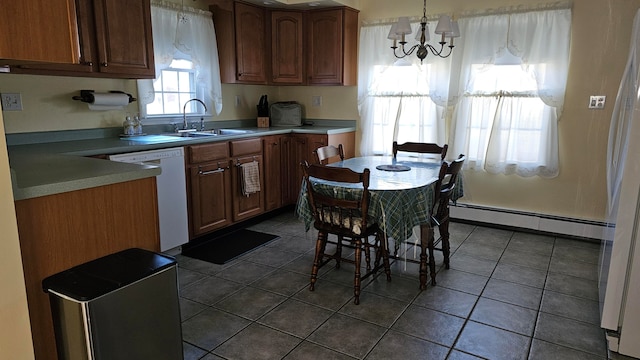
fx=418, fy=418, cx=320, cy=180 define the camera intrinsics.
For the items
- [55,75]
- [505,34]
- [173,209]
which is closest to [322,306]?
[173,209]

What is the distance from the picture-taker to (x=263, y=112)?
4.73m

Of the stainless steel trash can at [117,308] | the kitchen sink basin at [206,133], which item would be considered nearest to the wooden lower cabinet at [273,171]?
the kitchen sink basin at [206,133]

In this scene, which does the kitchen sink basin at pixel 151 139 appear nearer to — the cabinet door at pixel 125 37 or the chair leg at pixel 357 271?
the cabinet door at pixel 125 37

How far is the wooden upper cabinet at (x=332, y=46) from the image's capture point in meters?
4.36

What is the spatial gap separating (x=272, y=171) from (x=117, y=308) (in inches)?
115

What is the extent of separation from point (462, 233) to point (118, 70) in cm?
319

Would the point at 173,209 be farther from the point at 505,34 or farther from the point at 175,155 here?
the point at 505,34

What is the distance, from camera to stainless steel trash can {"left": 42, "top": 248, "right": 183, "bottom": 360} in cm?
136

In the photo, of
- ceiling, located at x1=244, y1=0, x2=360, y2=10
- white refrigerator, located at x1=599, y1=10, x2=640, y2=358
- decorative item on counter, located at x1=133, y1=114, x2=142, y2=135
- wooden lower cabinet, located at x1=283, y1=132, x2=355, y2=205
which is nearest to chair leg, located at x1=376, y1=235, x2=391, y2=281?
white refrigerator, located at x1=599, y1=10, x2=640, y2=358

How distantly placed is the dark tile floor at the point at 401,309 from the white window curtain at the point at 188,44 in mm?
1630

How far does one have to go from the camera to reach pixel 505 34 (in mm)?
3707

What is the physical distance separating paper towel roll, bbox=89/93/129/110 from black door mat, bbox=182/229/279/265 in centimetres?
128

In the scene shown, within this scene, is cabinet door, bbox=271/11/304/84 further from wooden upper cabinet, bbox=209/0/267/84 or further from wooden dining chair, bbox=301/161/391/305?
wooden dining chair, bbox=301/161/391/305

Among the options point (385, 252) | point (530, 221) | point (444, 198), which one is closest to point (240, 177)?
point (385, 252)
